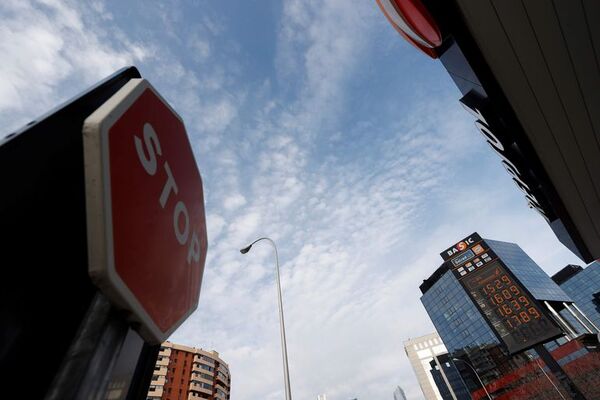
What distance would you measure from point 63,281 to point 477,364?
299 feet

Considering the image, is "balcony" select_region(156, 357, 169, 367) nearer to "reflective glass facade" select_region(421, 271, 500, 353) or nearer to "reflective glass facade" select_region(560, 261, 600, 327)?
"reflective glass facade" select_region(421, 271, 500, 353)

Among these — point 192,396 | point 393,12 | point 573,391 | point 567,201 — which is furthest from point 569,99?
point 192,396

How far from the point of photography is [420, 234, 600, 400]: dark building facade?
133ft

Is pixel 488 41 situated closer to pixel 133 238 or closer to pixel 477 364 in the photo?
pixel 133 238

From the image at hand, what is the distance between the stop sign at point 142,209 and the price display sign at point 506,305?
52743 mm

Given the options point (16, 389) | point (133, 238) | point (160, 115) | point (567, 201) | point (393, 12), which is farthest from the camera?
point (567, 201)

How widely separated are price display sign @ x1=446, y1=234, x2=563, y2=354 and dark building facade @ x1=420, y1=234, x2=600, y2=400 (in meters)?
0.13

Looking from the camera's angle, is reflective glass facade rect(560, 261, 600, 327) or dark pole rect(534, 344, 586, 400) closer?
dark pole rect(534, 344, 586, 400)

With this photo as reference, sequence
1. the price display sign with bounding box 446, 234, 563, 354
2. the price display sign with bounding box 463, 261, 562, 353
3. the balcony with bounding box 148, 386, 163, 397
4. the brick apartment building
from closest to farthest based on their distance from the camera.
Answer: the price display sign with bounding box 463, 261, 562, 353 → the price display sign with bounding box 446, 234, 563, 354 → the balcony with bounding box 148, 386, 163, 397 → the brick apartment building

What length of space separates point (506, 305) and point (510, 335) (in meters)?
4.12

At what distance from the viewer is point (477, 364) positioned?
70188 millimetres

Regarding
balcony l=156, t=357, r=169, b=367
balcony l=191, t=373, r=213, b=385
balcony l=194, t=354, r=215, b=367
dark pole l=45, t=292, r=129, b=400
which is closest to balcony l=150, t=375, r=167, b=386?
balcony l=156, t=357, r=169, b=367

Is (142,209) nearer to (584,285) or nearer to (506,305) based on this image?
(506,305)

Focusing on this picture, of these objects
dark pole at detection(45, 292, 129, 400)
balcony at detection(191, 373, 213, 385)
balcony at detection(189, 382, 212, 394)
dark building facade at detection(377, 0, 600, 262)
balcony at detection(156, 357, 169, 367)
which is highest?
balcony at detection(156, 357, 169, 367)
